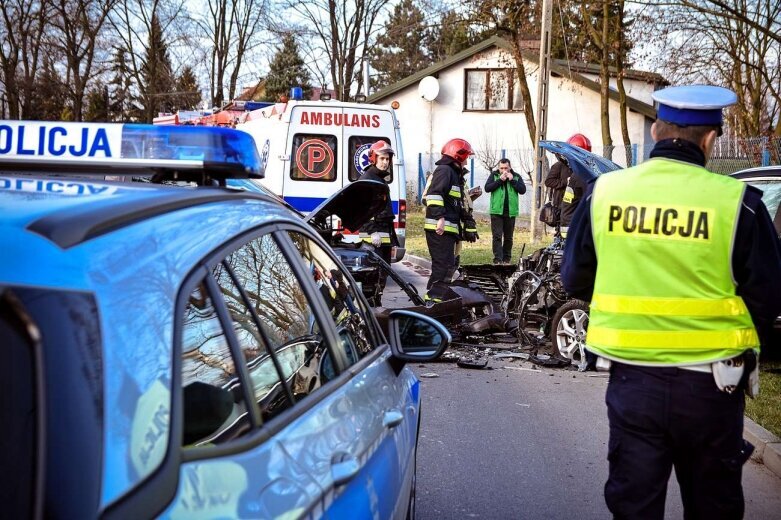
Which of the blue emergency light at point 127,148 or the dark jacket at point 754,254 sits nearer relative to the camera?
the blue emergency light at point 127,148

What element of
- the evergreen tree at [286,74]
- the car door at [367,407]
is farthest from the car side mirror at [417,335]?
the evergreen tree at [286,74]

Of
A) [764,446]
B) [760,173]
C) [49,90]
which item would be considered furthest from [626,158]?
[49,90]

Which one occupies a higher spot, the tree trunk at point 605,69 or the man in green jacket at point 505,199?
the tree trunk at point 605,69

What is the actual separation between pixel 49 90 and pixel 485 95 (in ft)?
69.7

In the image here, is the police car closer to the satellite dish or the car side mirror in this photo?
the car side mirror

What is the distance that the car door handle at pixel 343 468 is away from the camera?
84.5 inches

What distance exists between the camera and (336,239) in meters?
9.24

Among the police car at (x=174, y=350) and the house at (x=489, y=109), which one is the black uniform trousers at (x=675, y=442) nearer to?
the police car at (x=174, y=350)

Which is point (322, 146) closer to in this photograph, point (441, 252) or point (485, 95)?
point (441, 252)

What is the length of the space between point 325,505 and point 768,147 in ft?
69.0

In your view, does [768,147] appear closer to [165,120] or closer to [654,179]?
[165,120]

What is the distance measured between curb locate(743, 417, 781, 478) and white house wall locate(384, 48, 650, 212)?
3141 centimetres

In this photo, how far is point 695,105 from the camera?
319 centimetres

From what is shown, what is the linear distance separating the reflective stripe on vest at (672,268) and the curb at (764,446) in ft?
9.19
